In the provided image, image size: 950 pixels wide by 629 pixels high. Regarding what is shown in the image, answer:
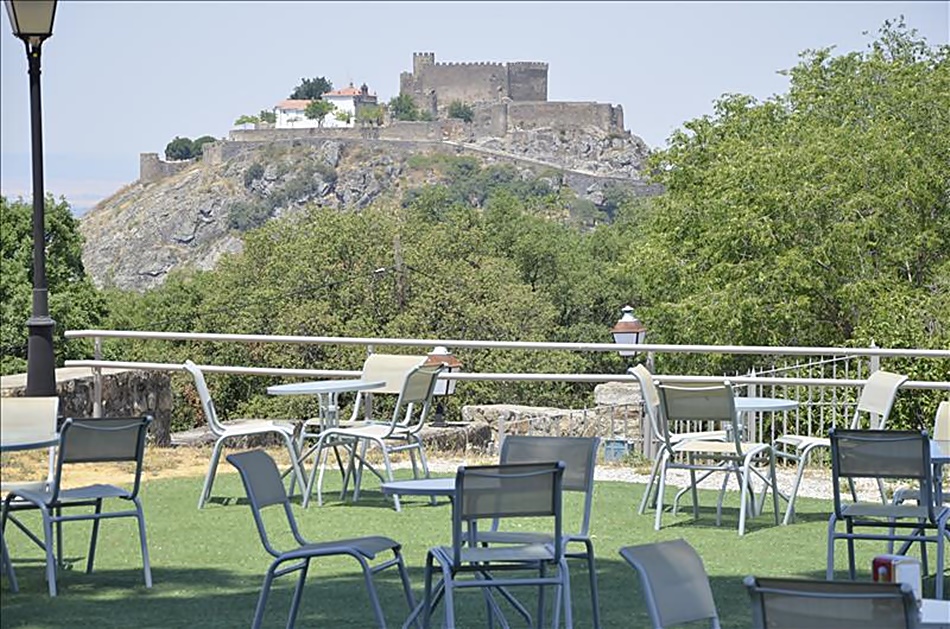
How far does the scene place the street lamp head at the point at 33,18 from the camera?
7.55 m

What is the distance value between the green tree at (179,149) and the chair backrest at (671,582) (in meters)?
137

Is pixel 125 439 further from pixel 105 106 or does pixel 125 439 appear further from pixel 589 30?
pixel 589 30

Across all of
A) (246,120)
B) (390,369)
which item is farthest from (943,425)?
(246,120)

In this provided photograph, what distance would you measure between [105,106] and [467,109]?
139736 mm

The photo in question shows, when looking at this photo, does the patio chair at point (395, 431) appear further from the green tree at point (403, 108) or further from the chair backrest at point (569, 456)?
the green tree at point (403, 108)

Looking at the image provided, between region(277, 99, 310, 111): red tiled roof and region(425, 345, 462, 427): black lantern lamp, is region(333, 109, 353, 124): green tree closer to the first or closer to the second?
region(277, 99, 310, 111): red tiled roof

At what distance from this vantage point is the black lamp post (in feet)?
25.4

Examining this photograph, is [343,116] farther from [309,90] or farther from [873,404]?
[873,404]

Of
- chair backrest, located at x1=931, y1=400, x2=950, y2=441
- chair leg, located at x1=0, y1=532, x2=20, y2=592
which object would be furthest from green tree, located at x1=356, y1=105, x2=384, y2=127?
chair leg, located at x1=0, y1=532, x2=20, y2=592

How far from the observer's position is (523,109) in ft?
467

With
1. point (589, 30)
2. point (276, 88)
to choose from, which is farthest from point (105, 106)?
point (276, 88)

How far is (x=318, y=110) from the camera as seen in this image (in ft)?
495

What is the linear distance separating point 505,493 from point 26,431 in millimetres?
1846

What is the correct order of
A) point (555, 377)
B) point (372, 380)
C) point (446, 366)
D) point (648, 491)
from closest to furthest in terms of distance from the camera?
point (648, 491) < point (372, 380) < point (446, 366) < point (555, 377)
